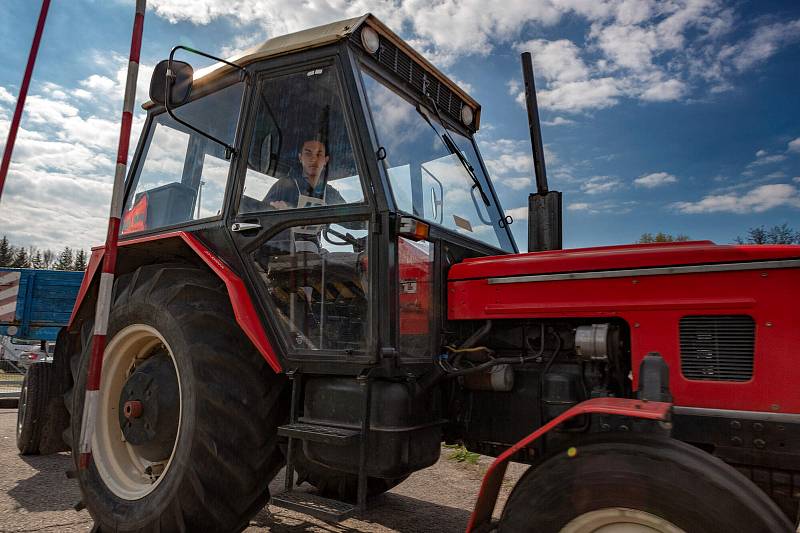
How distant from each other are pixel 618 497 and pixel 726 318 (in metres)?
0.85

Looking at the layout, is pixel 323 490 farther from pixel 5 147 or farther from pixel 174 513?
pixel 5 147

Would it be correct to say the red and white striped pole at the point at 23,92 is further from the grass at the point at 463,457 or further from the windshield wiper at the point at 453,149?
the grass at the point at 463,457

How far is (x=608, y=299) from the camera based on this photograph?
2.40 meters

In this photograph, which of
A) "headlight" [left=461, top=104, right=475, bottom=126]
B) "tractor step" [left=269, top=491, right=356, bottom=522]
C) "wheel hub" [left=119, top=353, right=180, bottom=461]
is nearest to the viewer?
"tractor step" [left=269, top=491, right=356, bottom=522]

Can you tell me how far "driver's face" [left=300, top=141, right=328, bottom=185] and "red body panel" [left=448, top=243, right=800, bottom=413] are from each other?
0.87 metres

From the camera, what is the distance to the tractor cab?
2605 millimetres

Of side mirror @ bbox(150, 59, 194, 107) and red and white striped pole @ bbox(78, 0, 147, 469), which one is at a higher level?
side mirror @ bbox(150, 59, 194, 107)

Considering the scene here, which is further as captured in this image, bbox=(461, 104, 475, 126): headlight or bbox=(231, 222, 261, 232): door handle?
bbox=(461, 104, 475, 126): headlight

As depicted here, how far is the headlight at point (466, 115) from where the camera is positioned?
3646 millimetres

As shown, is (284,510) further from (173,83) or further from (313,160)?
(173,83)

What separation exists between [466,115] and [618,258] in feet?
5.43

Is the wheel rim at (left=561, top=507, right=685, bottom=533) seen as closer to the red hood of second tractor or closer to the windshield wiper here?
the red hood of second tractor

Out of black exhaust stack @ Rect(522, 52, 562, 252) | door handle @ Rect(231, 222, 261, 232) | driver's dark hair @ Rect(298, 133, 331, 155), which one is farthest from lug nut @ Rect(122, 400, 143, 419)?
black exhaust stack @ Rect(522, 52, 562, 252)

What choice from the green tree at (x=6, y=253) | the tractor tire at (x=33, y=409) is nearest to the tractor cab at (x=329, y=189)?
the tractor tire at (x=33, y=409)
